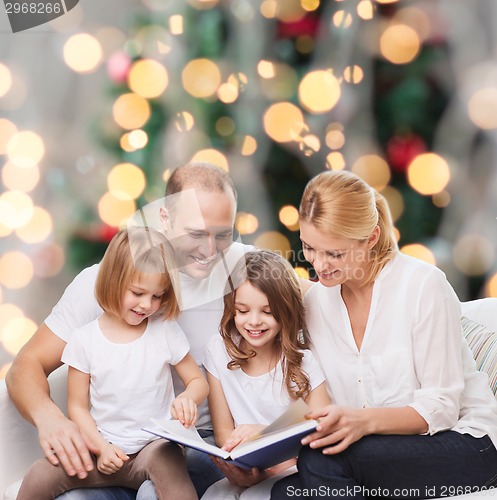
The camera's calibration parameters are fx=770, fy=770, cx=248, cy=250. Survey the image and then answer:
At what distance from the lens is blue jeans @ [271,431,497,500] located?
51.5 inches

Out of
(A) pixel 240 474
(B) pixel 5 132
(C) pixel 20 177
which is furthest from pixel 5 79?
(A) pixel 240 474

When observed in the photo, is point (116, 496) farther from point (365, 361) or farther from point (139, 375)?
point (365, 361)

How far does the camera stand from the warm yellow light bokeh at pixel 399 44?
7.63ft

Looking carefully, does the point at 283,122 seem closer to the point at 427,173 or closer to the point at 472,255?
the point at 427,173

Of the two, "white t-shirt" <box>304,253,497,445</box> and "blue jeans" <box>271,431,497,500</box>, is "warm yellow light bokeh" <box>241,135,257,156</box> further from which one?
"blue jeans" <box>271,431,497,500</box>

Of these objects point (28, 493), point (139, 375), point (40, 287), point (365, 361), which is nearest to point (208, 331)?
point (139, 375)

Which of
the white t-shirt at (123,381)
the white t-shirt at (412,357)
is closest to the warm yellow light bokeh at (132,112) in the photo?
the white t-shirt at (123,381)

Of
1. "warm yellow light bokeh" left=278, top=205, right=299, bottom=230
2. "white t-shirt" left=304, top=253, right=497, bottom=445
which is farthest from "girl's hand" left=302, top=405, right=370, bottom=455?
"warm yellow light bokeh" left=278, top=205, right=299, bottom=230

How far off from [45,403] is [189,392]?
283 millimetres

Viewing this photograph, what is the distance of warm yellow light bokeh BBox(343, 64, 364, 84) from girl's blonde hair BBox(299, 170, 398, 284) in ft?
3.02

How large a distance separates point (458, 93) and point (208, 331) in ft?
3.93

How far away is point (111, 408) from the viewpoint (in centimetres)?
153

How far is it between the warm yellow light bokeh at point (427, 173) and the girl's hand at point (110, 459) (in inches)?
50.4

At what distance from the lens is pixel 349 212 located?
1445 millimetres
